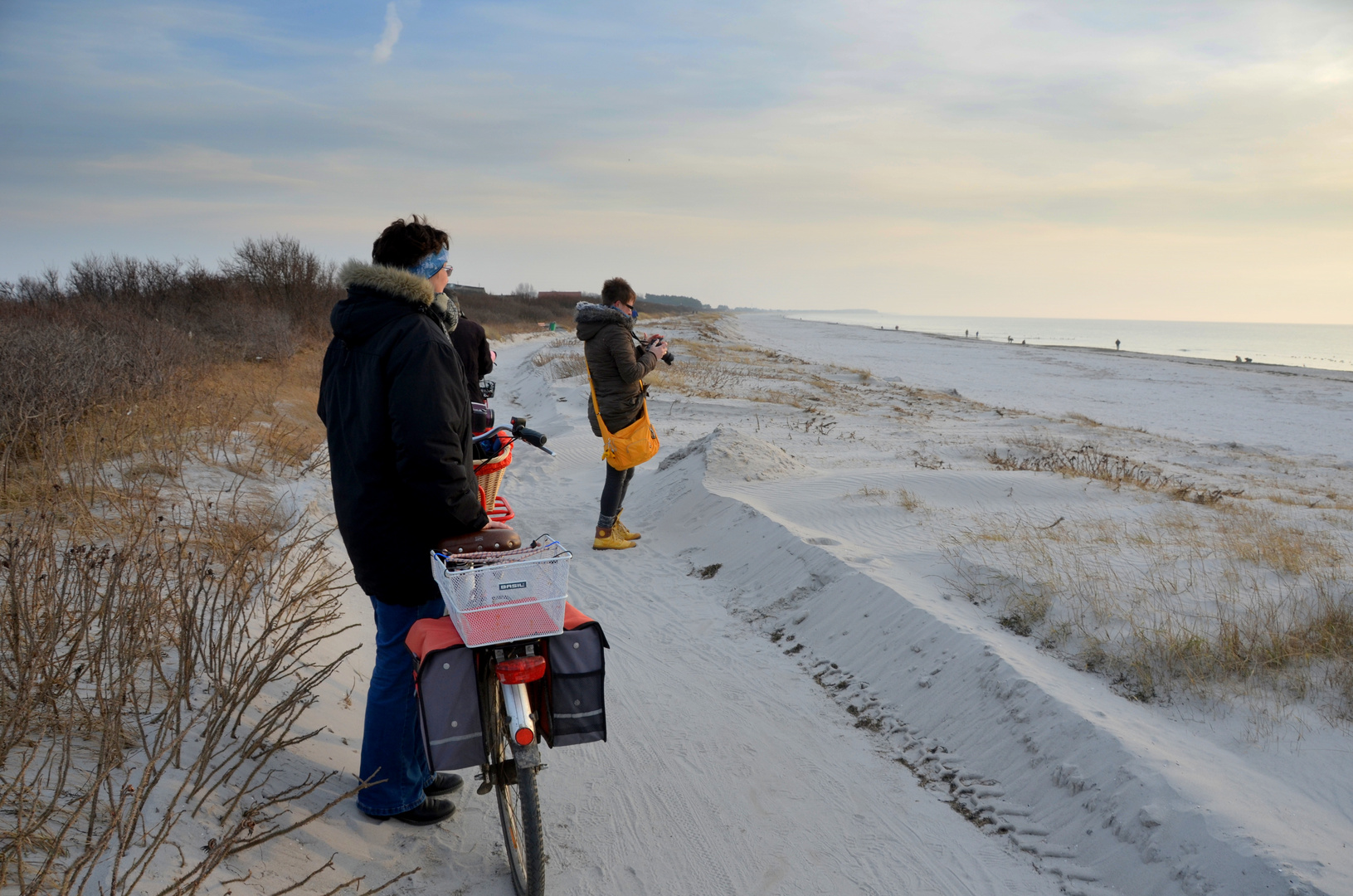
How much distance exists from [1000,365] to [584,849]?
135 ft

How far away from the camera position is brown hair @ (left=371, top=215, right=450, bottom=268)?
116 inches

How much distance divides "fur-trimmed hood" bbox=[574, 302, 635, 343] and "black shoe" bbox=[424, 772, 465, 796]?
3851mm

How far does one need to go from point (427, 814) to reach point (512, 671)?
1104 millimetres

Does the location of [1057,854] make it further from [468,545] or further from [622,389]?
[622,389]

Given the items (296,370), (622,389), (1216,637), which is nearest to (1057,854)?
(1216,637)

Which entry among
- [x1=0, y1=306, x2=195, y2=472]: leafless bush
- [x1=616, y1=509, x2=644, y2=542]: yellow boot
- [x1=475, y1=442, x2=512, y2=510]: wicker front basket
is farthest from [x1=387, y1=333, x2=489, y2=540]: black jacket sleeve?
[x1=616, y1=509, x2=644, y2=542]: yellow boot

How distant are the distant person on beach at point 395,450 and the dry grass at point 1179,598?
3622mm

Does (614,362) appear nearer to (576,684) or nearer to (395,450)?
(395,450)

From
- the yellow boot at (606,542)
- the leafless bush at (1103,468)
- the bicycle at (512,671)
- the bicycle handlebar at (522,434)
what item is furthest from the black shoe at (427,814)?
the leafless bush at (1103,468)

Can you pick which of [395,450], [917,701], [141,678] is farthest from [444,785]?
[917,701]

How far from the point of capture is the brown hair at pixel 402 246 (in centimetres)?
296

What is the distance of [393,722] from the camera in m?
3.06

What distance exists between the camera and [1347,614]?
4.42 metres

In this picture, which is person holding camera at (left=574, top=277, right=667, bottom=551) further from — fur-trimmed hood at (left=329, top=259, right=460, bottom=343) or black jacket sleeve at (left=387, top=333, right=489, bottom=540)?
black jacket sleeve at (left=387, top=333, right=489, bottom=540)
